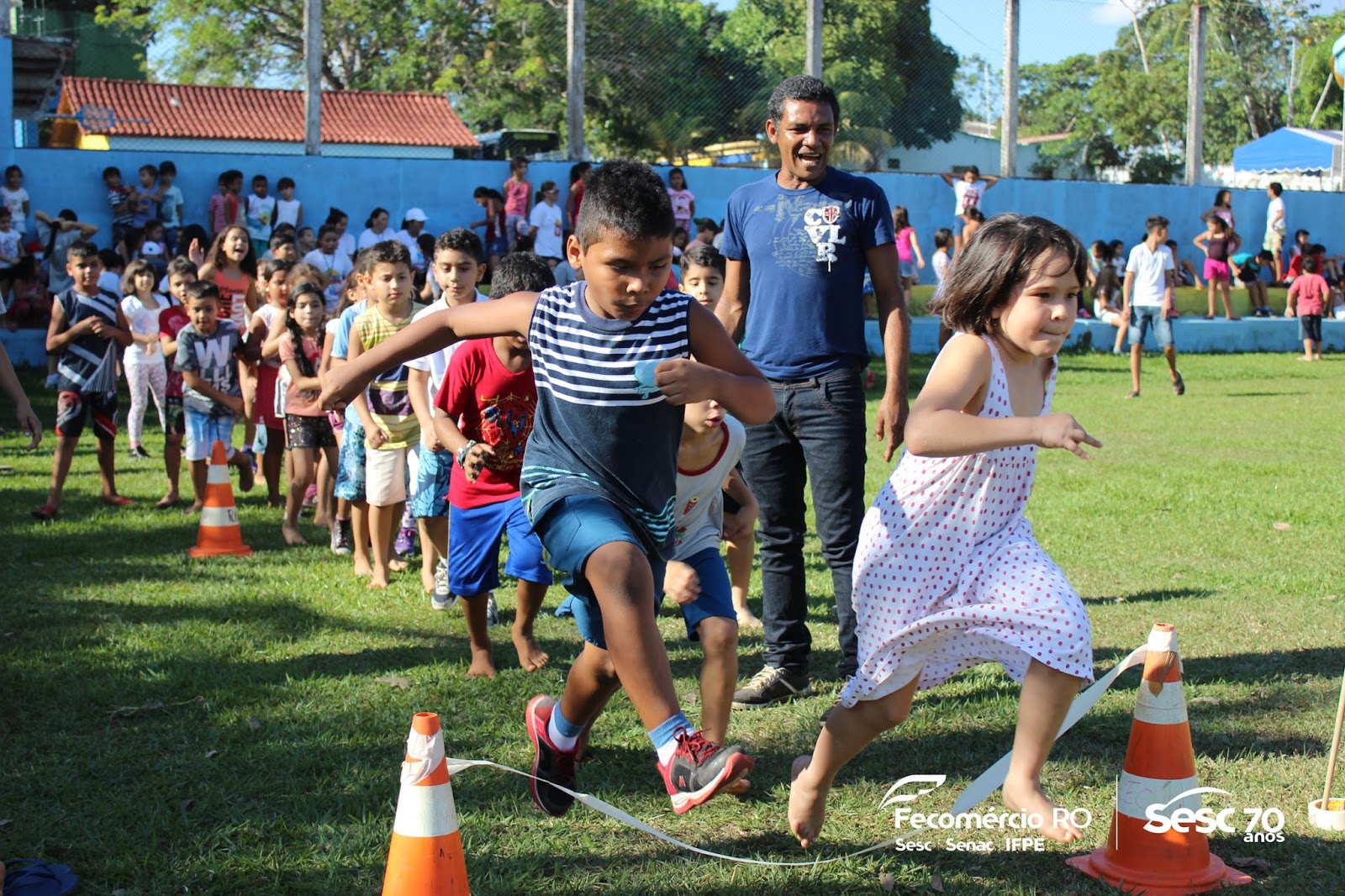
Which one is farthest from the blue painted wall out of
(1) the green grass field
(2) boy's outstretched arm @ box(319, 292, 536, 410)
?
(2) boy's outstretched arm @ box(319, 292, 536, 410)

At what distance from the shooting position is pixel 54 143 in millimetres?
37906

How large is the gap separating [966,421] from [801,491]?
2.25 meters

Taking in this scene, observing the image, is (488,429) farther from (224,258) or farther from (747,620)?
(224,258)

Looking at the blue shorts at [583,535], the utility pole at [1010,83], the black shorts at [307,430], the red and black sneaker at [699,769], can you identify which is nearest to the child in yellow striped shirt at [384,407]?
the black shorts at [307,430]

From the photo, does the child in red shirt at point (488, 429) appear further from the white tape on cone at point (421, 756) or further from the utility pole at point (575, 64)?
the utility pole at point (575, 64)

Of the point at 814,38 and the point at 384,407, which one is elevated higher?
the point at 814,38

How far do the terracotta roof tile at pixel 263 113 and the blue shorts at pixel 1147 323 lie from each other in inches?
1063

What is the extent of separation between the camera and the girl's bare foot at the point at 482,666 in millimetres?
5605

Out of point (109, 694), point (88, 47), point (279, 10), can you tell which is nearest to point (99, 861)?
point (109, 694)

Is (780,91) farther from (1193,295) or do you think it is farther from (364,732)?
(1193,295)

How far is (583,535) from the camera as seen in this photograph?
11.9ft

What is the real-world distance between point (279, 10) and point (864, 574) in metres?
46.8

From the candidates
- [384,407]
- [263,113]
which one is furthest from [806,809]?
[263,113]

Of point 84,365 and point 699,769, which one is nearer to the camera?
point 699,769
